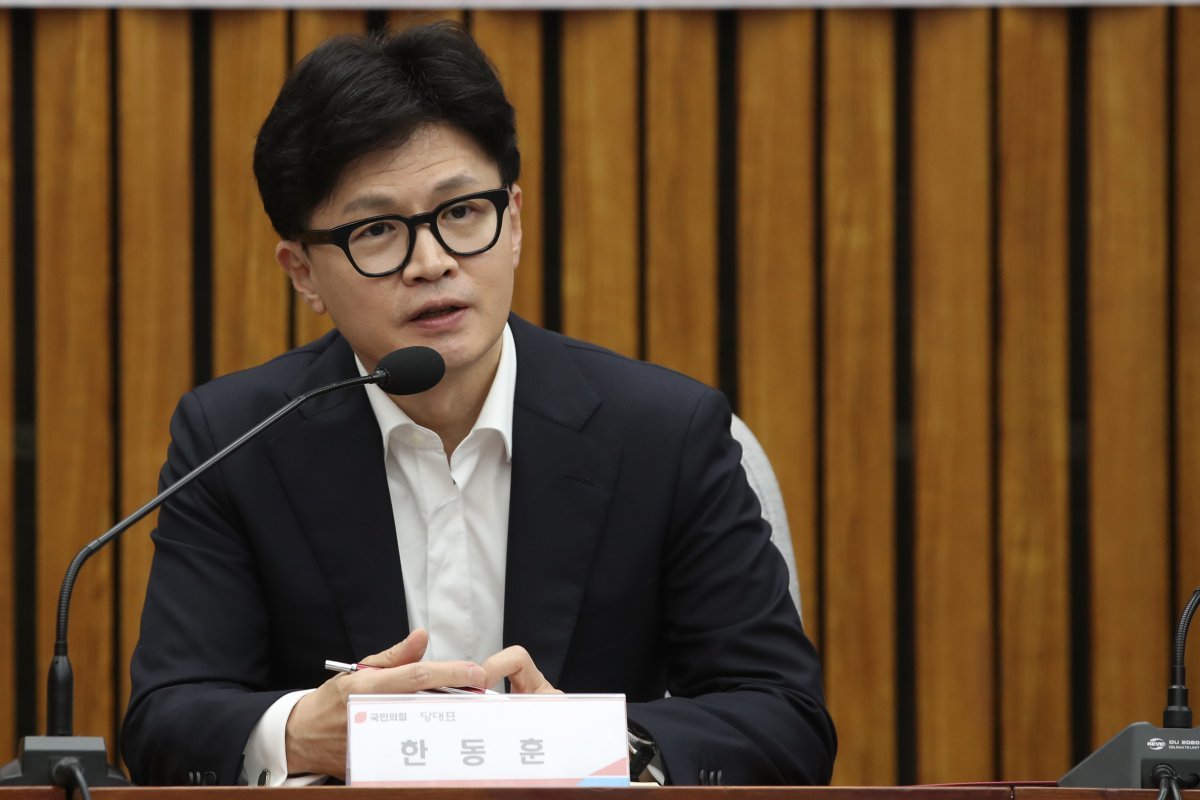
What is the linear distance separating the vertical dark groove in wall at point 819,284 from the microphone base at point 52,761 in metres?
1.99

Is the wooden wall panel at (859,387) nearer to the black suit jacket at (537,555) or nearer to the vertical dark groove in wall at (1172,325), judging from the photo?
the vertical dark groove in wall at (1172,325)

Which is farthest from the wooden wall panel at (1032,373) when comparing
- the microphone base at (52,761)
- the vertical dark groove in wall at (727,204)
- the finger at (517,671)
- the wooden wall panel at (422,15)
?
the microphone base at (52,761)

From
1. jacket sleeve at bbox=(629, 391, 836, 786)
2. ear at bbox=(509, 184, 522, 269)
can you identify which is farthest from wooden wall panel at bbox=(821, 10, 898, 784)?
ear at bbox=(509, 184, 522, 269)

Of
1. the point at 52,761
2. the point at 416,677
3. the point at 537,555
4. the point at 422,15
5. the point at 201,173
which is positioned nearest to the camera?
the point at 52,761

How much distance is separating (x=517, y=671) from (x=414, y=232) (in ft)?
1.78

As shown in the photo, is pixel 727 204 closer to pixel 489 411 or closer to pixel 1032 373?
pixel 1032 373

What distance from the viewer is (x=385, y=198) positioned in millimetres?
1867

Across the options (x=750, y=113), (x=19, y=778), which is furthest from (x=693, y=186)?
(x=19, y=778)

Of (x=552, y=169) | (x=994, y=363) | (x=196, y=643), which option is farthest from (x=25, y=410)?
(x=994, y=363)

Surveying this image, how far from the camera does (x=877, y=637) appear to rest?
3.10 meters

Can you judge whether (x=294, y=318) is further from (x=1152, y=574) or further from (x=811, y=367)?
(x=1152, y=574)

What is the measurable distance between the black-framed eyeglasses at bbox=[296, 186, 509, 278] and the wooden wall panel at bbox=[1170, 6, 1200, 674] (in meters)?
1.70

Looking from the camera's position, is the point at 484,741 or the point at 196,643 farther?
the point at 196,643

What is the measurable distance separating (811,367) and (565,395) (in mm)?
1125
